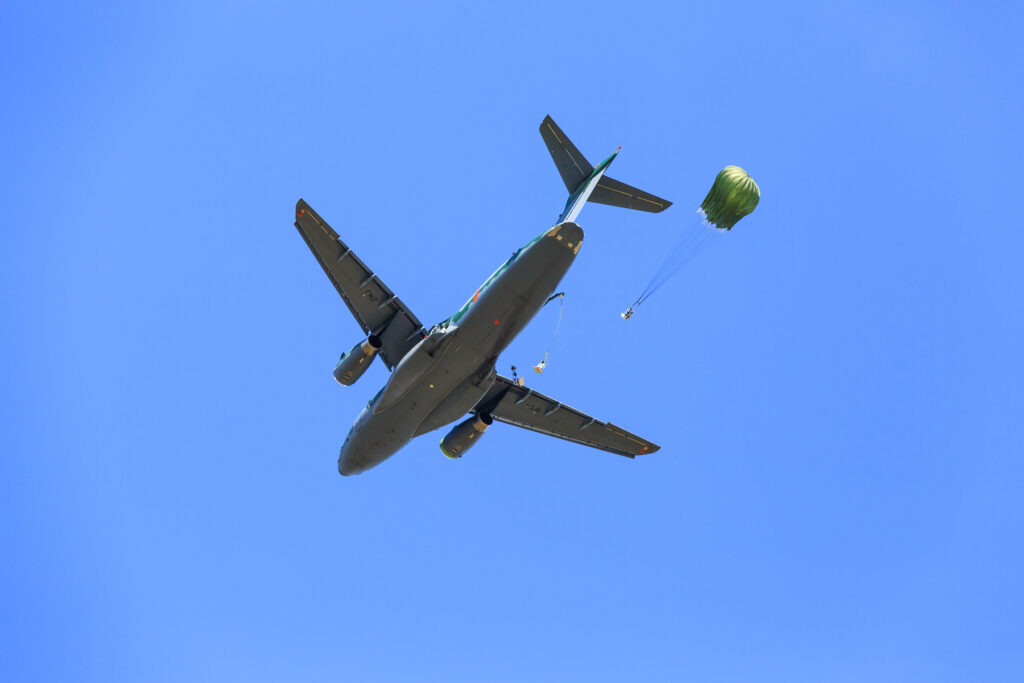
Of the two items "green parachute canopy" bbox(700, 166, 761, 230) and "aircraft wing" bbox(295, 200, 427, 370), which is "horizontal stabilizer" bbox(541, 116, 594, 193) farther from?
"aircraft wing" bbox(295, 200, 427, 370)

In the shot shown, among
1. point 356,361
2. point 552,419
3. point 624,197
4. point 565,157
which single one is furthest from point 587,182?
point 552,419

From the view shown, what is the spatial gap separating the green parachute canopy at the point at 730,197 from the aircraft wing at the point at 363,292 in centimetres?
1017

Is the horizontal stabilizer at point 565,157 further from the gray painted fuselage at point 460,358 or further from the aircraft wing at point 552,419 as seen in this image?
the aircraft wing at point 552,419

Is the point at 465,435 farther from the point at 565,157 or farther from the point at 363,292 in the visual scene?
the point at 565,157

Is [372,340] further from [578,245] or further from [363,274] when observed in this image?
[578,245]

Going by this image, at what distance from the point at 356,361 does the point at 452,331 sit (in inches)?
171

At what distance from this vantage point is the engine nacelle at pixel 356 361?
2712 cm

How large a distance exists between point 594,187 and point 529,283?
4.31m

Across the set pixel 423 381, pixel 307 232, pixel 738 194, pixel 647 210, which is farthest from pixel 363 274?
pixel 738 194

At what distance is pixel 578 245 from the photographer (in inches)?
888

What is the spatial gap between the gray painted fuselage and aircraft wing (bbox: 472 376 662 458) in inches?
113

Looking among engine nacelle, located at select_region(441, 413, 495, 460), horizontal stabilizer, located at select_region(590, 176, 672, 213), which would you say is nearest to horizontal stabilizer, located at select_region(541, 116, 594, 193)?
horizontal stabilizer, located at select_region(590, 176, 672, 213)

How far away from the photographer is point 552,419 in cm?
3162

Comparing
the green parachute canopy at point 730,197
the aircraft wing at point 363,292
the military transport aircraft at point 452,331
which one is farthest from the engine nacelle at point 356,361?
the green parachute canopy at point 730,197
